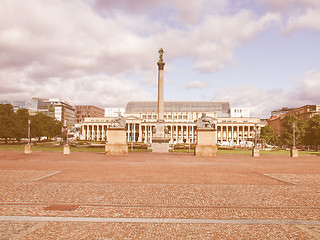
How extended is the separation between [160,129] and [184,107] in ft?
456

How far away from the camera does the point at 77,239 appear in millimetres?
7062

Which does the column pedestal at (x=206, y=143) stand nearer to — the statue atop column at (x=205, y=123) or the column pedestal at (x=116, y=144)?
the statue atop column at (x=205, y=123)

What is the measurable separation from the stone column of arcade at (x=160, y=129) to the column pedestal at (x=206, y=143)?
44.3ft

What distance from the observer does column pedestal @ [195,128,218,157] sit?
3706 cm

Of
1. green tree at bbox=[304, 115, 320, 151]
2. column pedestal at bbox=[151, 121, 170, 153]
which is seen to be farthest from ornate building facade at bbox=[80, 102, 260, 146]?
column pedestal at bbox=[151, 121, 170, 153]

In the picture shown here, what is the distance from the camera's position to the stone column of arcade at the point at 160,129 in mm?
50594

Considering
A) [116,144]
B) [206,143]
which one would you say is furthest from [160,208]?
[206,143]

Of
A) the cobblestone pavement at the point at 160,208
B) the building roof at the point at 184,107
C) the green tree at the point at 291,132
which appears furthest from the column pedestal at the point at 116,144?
the building roof at the point at 184,107

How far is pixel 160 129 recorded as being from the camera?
53.1 meters

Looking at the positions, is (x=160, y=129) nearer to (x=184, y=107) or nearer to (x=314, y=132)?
(x=314, y=132)

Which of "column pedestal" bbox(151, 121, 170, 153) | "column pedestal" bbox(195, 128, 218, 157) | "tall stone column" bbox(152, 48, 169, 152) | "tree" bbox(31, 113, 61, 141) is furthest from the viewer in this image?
"tree" bbox(31, 113, 61, 141)

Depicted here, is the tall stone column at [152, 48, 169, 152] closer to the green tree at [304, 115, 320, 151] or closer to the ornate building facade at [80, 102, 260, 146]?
the green tree at [304, 115, 320, 151]

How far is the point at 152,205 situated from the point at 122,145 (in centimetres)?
2723

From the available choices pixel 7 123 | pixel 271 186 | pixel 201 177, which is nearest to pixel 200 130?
pixel 201 177
